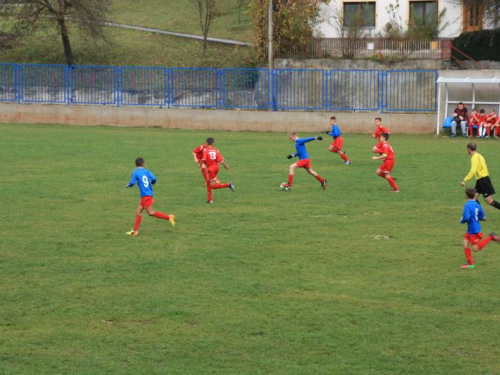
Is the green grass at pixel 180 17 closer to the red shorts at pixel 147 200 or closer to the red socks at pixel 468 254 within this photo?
the red shorts at pixel 147 200

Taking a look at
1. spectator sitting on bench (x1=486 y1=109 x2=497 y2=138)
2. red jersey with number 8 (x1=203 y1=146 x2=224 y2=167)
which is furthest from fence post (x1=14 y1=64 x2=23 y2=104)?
red jersey with number 8 (x1=203 y1=146 x2=224 y2=167)

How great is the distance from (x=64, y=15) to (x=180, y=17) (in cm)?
1395

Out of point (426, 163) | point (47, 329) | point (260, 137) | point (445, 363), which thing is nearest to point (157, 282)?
point (47, 329)

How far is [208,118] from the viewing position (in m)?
41.7

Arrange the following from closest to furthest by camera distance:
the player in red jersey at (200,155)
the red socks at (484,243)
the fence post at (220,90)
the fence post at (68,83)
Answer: the red socks at (484,243)
the player in red jersey at (200,155)
the fence post at (220,90)
the fence post at (68,83)

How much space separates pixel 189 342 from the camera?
1050cm

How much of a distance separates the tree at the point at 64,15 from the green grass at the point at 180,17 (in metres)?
9.22

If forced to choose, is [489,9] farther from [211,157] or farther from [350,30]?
[211,157]

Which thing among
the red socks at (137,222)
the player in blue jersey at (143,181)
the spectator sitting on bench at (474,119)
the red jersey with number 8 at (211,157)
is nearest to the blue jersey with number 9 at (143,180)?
the player in blue jersey at (143,181)

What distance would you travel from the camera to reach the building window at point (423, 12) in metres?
50.4

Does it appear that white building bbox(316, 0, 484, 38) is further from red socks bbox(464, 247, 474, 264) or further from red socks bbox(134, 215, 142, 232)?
red socks bbox(464, 247, 474, 264)

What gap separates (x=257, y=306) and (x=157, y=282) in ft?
6.60

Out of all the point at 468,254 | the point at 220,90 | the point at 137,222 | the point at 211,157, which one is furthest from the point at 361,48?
the point at 468,254

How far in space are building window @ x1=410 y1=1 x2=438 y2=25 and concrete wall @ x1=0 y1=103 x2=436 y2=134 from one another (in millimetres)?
12639
